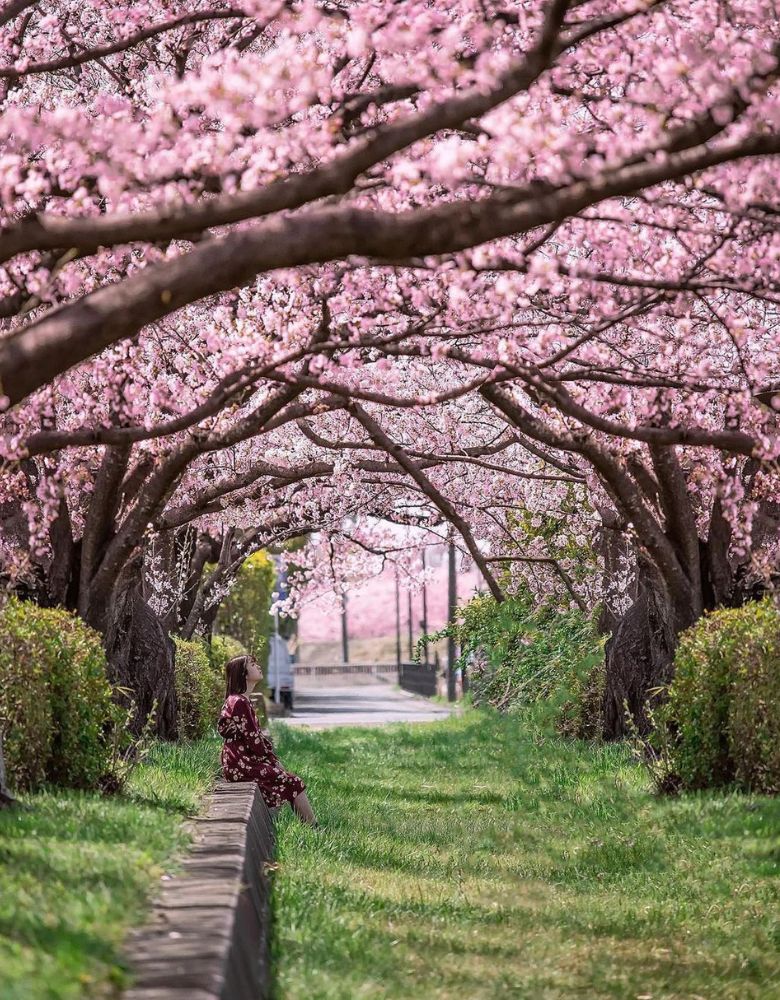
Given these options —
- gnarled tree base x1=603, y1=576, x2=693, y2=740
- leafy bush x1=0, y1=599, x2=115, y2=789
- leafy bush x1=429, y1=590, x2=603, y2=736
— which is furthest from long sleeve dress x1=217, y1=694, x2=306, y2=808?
leafy bush x1=429, y1=590, x2=603, y2=736

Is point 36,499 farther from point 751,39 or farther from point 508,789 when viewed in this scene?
point 751,39

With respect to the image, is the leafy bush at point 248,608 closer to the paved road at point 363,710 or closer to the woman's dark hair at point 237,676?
the paved road at point 363,710

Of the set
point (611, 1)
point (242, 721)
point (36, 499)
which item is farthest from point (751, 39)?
point (36, 499)

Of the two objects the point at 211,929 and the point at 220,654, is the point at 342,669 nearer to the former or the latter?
the point at 220,654

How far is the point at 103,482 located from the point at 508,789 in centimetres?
531

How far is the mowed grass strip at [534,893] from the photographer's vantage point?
262 inches

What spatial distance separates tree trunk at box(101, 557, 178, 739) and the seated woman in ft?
10.4

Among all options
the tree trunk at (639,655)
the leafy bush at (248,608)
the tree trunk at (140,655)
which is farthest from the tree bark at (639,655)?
the leafy bush at (248,608)

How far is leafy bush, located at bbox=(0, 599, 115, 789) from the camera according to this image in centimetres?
1016

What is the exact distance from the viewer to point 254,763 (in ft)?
39.6

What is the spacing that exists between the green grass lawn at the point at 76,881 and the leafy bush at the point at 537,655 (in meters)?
10.3

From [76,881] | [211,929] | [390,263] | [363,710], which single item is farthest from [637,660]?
[363,710]

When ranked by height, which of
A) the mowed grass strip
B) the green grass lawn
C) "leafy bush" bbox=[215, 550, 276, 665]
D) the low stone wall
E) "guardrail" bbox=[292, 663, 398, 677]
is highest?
"leafy bush" bbox=[215, 550, 276, 665]

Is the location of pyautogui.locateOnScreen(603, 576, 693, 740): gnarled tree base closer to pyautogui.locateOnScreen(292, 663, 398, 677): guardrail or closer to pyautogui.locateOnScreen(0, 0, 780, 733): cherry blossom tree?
pyautogui.locateOnScreen(0, 0, 780, 733): cherry blossom tree
